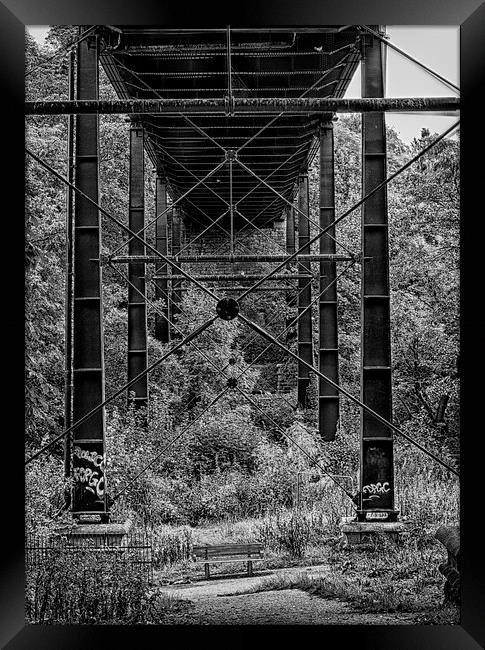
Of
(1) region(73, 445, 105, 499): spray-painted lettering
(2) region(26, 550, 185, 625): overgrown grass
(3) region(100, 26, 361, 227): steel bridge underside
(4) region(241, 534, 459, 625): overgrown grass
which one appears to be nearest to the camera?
(2) region(26, 550, 185, 625): overgrown grass

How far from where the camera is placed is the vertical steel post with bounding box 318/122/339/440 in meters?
18.0

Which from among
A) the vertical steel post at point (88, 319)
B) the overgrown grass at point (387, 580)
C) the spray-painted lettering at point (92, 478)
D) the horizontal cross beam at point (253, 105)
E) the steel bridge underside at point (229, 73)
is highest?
the steel bridge underside at point (229, 73)

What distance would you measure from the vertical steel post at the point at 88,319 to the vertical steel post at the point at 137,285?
224 inches

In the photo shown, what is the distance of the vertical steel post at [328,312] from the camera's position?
18.0 m

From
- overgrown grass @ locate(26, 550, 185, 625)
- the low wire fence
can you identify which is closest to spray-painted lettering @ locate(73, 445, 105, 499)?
the low wire fence

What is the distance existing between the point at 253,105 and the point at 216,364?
1502 centimetres

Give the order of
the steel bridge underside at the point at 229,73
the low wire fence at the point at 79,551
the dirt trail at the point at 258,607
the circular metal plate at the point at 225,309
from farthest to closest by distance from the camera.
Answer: the steel bridge underside at the point at 229,73
the dirt trail at the point at 258,607
the low wire fence at the point at 79,551
the circular metal plate at the point at 225,309

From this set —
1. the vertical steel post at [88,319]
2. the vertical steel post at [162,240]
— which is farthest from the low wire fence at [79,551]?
the vertical steel post at [162,240]

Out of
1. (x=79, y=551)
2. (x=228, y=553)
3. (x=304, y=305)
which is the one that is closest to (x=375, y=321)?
(x=228, y=553)

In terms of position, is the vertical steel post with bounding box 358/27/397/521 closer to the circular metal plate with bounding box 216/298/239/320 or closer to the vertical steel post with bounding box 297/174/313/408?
the circular metal plate with bounding box 216/298/239/320

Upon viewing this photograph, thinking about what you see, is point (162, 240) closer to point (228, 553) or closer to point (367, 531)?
point (228, 553)

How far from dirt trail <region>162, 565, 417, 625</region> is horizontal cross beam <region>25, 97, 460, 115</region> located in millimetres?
6292

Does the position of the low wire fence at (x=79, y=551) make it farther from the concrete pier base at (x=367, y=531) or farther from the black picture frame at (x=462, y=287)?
the black picture frame at (x=462, y=287)
